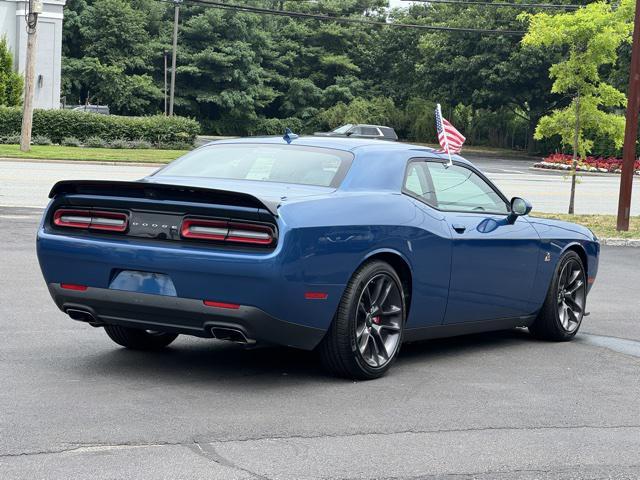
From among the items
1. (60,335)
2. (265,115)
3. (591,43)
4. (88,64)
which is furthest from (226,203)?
(265,115)

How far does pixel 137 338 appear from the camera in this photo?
314 inches

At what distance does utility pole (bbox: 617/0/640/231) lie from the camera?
64.7 ft

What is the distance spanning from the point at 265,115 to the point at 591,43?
52525 mm

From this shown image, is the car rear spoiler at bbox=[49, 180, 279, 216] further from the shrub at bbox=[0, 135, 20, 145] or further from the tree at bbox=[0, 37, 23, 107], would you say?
the tree at bbox=[0, 37, 23, 107]

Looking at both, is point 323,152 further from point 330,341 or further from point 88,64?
point 88,64

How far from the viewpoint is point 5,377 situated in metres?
6.87

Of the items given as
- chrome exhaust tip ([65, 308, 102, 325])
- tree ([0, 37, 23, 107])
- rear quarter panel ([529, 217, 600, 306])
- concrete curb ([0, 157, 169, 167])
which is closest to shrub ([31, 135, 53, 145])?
tree ([0, 37, 23, 107])

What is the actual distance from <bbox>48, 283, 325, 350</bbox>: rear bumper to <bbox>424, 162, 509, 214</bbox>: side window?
1822 millimetres

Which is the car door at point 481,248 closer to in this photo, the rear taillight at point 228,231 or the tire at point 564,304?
the tire at point 564,304

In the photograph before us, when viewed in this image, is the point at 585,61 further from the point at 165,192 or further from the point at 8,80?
the point at 8,80

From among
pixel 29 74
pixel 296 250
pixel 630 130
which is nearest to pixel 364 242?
pixel 296 250

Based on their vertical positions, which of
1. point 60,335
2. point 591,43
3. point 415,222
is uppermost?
point 591,43

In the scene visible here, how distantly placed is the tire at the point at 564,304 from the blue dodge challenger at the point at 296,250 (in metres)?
0.53

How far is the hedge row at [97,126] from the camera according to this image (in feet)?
136
